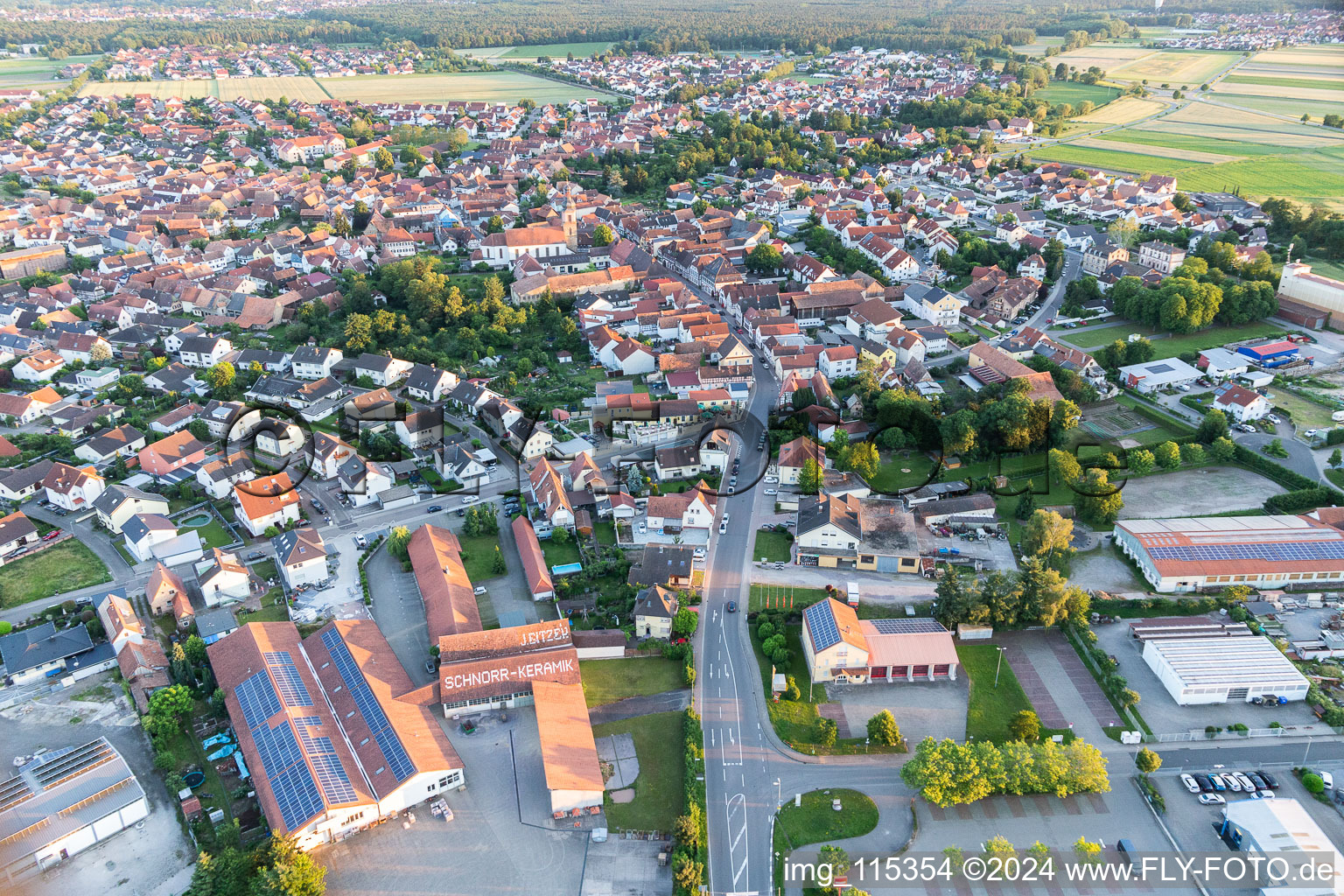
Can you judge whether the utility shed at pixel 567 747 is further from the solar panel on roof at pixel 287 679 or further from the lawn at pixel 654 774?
the solar panel on roof at pixel 287 679

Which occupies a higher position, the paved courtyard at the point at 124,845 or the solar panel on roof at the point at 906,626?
the solar panel on roof at the point at 906,626

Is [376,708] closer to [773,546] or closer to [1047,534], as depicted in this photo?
[773,546]


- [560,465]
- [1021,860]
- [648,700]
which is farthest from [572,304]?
[1021,860]

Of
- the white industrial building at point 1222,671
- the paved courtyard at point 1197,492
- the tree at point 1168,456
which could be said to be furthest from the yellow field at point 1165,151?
the white industrial building at point 1222,671

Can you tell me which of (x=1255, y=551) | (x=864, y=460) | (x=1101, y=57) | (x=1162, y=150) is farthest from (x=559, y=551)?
(x=1101, y=57)

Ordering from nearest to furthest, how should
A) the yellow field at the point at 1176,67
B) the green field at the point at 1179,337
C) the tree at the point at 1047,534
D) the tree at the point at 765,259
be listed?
1. the tree at the point at 1047,534
2. the green field at the point at 1179,337
3. the tree at the point at 765,259
4. the yellow field at the point at 1176,67

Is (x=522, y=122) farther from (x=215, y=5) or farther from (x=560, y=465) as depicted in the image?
(x=215, y=5)
